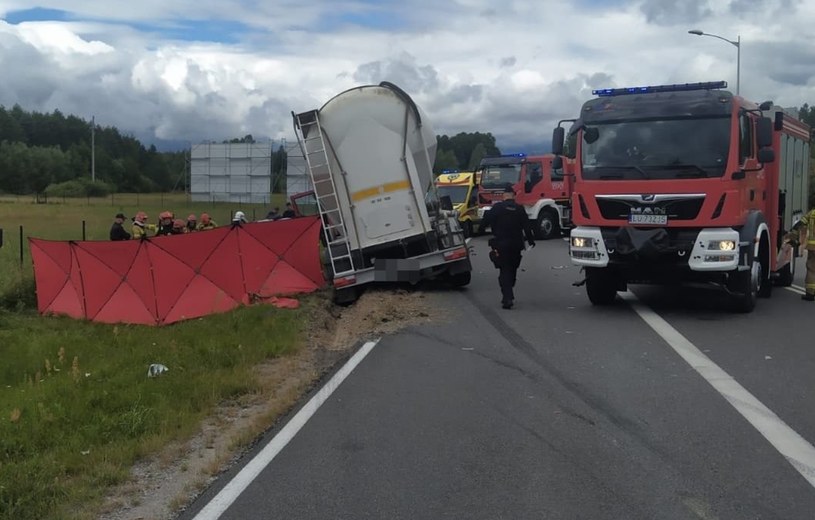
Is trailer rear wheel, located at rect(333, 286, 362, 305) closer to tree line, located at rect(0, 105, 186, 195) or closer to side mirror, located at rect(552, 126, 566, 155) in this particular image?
side mirror, located at rect(552, 126, 566, 155)

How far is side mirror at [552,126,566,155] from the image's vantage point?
12.3 m

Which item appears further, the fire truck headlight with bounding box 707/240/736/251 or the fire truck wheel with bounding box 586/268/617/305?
the fire truck wheel with bounding box 586/268/617/305

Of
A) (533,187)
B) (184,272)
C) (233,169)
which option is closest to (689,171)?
(184,272)

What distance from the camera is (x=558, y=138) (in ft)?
40.3

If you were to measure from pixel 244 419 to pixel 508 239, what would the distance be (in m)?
6.87

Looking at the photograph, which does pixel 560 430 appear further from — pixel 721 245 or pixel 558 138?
pixel 558 138

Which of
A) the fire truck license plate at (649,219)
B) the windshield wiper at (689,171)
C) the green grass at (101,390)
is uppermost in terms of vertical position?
the windshield wiper at (689,171)

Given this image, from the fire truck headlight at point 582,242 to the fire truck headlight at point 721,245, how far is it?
1.60 metres

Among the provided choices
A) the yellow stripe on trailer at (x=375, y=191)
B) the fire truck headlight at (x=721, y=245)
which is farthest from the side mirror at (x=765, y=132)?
the yellow stripe on trailer at (x=375, y=191)

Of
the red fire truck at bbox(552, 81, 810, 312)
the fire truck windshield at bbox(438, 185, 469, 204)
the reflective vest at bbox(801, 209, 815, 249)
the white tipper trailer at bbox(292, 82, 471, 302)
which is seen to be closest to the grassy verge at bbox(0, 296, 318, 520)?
the white tipper trailer at bbox(292, 82, 471, 302)

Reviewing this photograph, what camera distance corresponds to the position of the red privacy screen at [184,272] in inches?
521

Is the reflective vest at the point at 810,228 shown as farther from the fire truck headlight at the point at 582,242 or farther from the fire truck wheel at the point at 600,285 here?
the fire truck headlight at the point at 582,242

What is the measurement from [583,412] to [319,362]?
3.49 m

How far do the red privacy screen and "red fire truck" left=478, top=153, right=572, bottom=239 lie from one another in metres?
15.8
